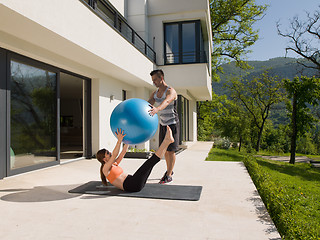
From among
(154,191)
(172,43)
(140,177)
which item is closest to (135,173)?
(140,177)

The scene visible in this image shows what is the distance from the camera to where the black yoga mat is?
12.3 feet

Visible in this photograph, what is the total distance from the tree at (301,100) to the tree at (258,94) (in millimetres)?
10369

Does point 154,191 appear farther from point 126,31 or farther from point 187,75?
point 126,31

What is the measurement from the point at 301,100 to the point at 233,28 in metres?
9.81

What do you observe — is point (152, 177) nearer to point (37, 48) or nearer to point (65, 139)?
point (37, 48)

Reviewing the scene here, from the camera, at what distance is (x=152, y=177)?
5414 mm

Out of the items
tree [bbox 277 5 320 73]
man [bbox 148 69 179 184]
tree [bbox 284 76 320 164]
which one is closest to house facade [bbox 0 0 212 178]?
man [bbox 148 69 179 184]

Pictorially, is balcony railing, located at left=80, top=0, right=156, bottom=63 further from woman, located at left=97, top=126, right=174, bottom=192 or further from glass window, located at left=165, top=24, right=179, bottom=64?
woman, located at left=97, top=126, right=174, bottom=192

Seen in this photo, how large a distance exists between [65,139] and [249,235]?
14.1 m

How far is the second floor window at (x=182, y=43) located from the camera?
11605mm

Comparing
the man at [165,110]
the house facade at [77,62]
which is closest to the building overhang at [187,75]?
the house facade at [77,62]

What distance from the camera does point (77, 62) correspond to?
7.25m

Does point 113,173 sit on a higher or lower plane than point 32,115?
lower

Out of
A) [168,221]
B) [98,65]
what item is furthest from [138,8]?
[168,221]
